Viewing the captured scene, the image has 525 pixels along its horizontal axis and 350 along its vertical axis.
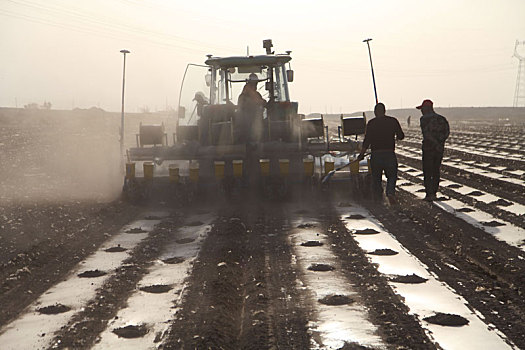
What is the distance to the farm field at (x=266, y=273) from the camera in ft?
17.3

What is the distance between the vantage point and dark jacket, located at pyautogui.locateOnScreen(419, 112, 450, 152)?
12398 millimetres

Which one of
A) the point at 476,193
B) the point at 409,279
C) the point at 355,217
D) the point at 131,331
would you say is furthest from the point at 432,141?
the point at 131,331

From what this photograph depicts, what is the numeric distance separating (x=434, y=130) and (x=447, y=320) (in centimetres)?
737

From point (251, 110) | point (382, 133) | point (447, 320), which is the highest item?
point (251, 110)

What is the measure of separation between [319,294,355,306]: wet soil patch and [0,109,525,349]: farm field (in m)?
0.02

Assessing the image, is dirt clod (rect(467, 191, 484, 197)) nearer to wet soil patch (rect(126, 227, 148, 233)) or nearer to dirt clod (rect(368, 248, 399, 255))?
dirt clod (rect(368, 248, 399, 255))

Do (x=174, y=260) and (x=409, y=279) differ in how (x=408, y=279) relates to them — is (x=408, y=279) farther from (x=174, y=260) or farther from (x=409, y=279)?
(x=174, y=260)

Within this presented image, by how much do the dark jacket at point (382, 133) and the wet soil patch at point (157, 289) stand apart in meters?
5.97

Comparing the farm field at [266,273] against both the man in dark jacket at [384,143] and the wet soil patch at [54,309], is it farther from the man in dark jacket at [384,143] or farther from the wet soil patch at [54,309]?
the man in dark jacket at [384,143]

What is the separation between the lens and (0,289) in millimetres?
6941

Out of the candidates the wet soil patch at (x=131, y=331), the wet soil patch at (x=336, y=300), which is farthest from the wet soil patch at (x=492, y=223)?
the wet soil patch at (x=131, y=331)

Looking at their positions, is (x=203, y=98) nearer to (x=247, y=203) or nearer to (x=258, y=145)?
(x=258, y=145)

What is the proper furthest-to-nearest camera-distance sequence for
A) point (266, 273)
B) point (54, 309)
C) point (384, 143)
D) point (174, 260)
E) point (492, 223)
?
point (384, 143) → point (492, 223) → point (174, 260) → point (266, 273) → point (54, 309)

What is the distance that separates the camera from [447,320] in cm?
549
